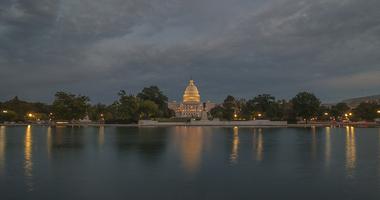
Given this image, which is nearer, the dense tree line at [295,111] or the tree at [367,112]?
the dense tree line at [295,111]

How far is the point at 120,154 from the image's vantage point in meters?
29.3

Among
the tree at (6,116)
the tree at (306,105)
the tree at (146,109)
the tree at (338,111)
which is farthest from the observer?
the tree at (338,111)

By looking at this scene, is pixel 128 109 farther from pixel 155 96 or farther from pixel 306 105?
pixel 306 105

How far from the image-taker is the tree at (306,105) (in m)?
102

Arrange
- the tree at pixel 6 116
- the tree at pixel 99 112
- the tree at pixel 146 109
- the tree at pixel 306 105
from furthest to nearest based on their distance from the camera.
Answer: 1. the tree at pixel 99 112
2. the tree at pixel 6 116
3. the tree at pixel 146 109
4. the tree at pixel 306 105

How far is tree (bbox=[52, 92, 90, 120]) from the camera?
105438 millimetres

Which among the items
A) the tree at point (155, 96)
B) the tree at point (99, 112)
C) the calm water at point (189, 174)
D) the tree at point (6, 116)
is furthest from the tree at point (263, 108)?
the calm water at point (189, 174)

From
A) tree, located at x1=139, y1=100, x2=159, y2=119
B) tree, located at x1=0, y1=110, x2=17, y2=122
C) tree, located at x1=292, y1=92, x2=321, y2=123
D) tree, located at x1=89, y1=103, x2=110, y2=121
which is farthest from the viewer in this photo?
tree, located at x1=89, y1=103, x2=110, y2=121

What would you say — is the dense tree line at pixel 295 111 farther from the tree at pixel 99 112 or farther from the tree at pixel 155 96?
the tree at pixel 99 112

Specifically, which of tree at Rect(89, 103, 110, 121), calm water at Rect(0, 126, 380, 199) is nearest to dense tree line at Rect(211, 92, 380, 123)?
tree at Rect(89, 103, 110, 121)

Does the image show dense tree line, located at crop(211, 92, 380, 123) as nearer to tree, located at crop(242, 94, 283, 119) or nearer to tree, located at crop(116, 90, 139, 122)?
tree, located at crop(242, 94, 283, 119)

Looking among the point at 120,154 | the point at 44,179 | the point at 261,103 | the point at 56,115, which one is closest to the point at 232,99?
the point at 261,103

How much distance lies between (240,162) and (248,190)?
8021 millimetres

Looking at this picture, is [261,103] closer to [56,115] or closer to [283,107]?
[283,107]
